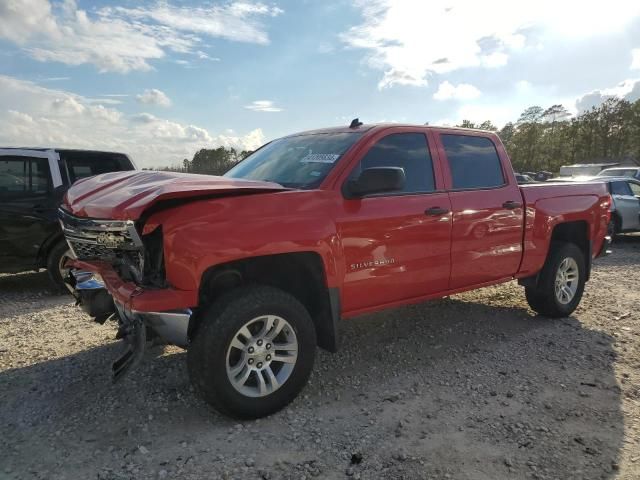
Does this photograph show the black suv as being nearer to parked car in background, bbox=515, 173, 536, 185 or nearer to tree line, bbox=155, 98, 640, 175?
parked car in background, bbox=515, 173, 536, 185

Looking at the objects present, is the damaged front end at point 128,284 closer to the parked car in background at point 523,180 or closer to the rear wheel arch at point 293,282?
the rear wheel arch at point 293,282

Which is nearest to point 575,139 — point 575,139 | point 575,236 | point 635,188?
point 575,139

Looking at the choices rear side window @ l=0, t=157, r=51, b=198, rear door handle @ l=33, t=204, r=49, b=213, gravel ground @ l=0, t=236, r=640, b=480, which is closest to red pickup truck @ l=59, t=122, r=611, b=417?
gravel ground @ l=0, t=236, r=640, b=480

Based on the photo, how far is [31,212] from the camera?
21.1ft

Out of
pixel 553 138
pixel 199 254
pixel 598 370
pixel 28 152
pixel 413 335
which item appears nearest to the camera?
pixel 199 254

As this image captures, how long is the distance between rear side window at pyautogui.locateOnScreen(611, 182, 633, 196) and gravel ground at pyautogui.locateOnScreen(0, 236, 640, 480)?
27.2 ft

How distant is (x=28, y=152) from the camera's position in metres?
6.59

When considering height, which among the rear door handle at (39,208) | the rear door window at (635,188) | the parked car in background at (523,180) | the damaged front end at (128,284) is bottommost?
the rear door window at (635,188)

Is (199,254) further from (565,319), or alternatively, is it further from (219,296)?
(565,319)

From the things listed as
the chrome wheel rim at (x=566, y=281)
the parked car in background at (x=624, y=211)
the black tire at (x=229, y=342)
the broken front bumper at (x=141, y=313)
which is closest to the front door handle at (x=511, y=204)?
the chrome wheel rim at (x=566, y=281)

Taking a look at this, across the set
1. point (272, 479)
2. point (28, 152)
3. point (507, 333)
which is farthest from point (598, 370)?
point (28, 152)

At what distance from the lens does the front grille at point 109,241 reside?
9.55 feet

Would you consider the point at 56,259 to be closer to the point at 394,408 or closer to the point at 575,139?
the point at 394,408

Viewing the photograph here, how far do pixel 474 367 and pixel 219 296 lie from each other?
227cm
